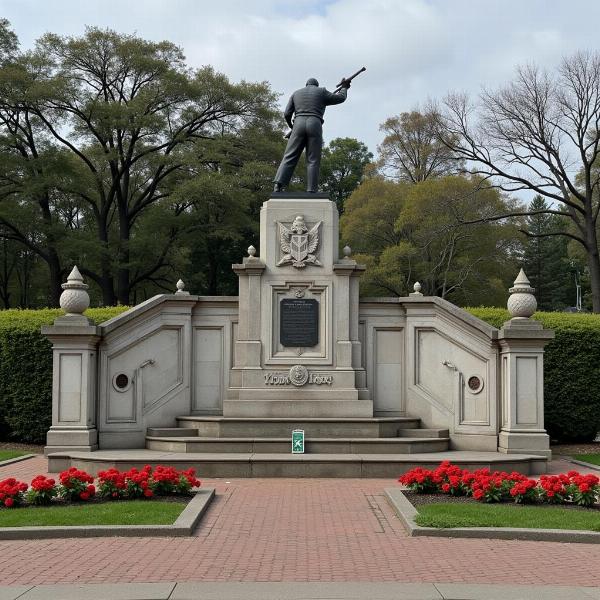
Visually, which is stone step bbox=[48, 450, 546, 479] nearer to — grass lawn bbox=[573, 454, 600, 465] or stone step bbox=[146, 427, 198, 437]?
stone step bbox=[146, 427, 198, 437]

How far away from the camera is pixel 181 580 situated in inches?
295

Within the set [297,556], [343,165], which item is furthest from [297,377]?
[343,165]

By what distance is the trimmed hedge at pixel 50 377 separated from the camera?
19516 mm

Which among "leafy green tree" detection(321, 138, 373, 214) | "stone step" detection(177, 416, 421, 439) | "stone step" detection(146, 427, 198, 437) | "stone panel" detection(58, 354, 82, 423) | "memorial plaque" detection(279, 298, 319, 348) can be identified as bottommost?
"stone step" detection(146, 427, 198, 437)

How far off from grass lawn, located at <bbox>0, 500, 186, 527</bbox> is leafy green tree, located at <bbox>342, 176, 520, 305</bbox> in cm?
3365

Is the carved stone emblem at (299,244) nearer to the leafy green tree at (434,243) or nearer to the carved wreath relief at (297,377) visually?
the carved wreath relief at (297,377)

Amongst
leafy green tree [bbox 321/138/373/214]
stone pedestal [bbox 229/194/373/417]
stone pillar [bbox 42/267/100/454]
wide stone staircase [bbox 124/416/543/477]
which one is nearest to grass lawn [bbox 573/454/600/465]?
wide stone staircase [bbox 124/416/543/477]

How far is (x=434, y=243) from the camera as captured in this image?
46.9 m

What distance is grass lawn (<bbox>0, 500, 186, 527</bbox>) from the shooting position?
963cm

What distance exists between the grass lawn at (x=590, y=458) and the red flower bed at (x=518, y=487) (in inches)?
228

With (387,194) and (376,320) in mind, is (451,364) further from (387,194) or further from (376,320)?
(387,194)

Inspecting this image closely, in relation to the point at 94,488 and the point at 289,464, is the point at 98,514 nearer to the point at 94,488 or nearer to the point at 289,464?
the point at 94,488

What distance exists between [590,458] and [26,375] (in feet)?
42.3

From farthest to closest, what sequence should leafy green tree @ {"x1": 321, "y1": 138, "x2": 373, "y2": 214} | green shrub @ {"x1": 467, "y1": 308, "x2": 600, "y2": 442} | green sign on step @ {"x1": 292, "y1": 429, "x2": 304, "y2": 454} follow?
leafy green tree @ {"x1": 321, "y1": 138, "x2": 373, "y2": 214} → green shrub @ {"x1": 467, "y1": 308, "x2": 600, "y2": 442} → green sign on step @ {"x1": 292, "y1": 429, "x2": 304, "y2": 454}
